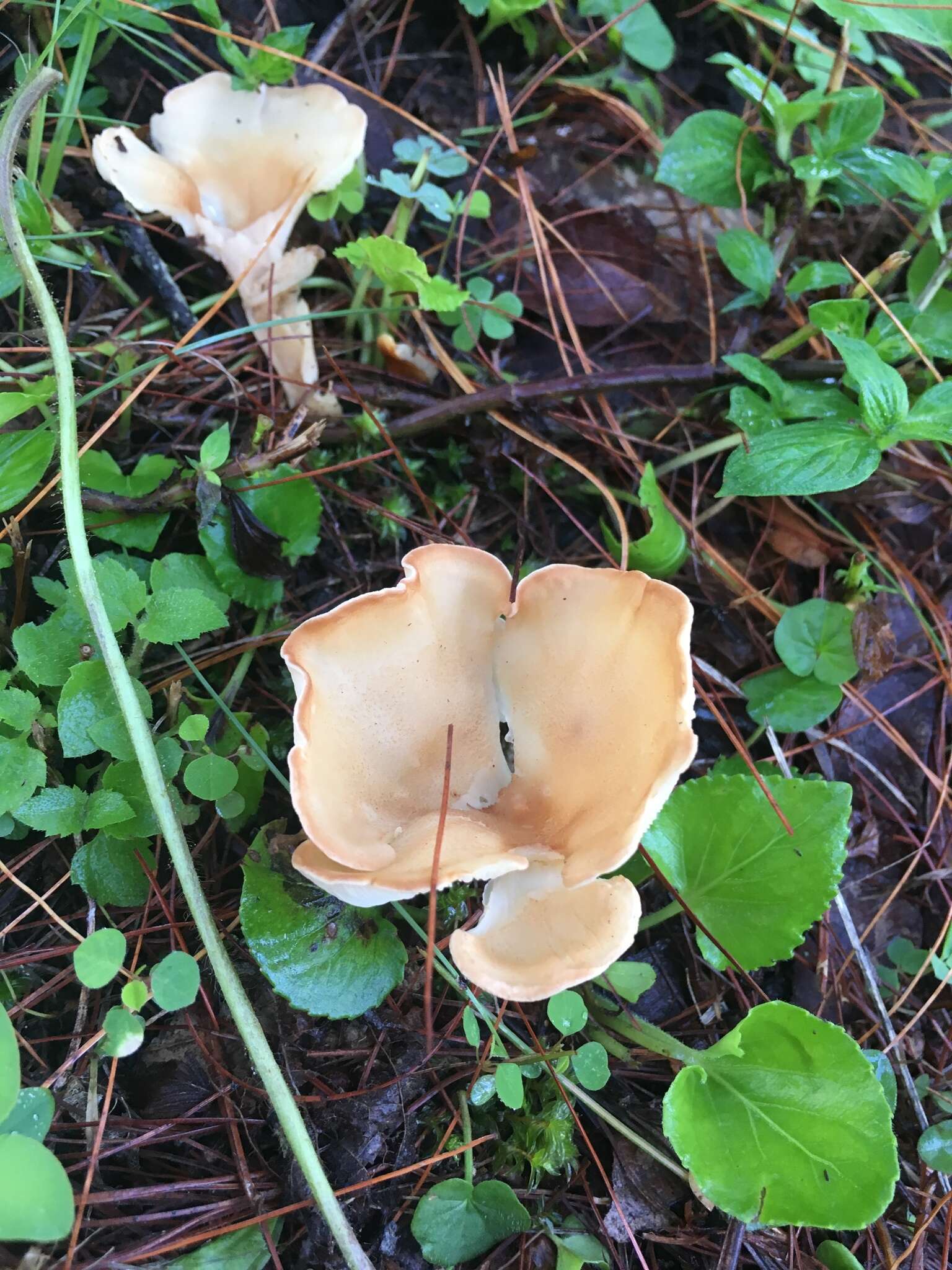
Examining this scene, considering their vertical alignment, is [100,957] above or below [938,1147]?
above

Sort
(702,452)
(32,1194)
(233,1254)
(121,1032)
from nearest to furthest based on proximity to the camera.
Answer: (32,1194) < (121,1032) < (233,1254) < (702,452)

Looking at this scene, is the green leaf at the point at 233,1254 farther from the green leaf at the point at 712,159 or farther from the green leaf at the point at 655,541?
the green leaf at the point at 712,159

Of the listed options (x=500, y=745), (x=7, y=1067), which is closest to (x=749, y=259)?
(x=500, y=745)

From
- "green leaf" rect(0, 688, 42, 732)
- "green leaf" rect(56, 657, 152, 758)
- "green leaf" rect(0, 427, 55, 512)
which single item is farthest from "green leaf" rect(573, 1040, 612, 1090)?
"green leaf" rect(0, 427, 55, 512)

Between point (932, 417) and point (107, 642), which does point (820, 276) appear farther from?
point (107, 642)

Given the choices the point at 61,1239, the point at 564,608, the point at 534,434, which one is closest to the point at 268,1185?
the point at 61,1239

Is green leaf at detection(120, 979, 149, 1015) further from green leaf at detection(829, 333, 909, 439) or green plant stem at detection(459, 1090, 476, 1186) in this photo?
green leaf at detection(829, 333, 909, 439)

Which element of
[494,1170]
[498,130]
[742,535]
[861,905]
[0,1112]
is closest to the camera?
[0,1112]

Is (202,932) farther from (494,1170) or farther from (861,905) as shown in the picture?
(861,905)
